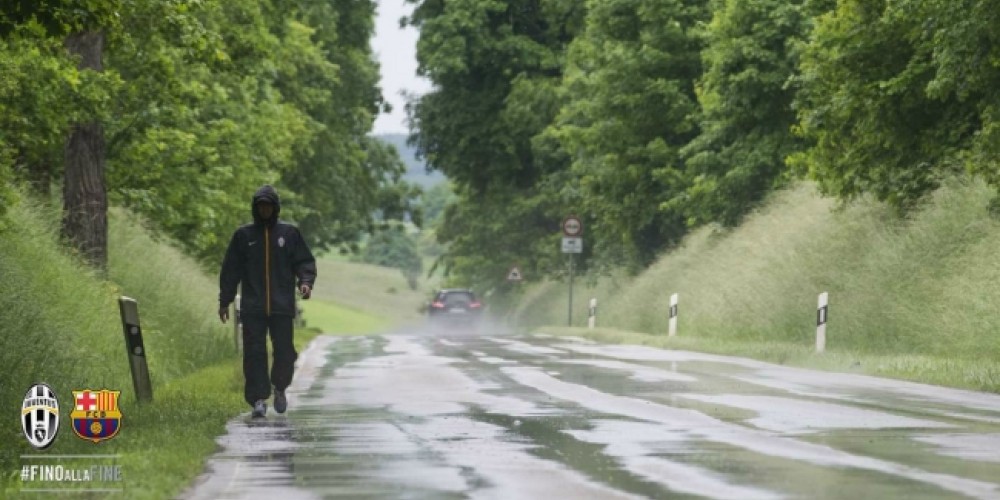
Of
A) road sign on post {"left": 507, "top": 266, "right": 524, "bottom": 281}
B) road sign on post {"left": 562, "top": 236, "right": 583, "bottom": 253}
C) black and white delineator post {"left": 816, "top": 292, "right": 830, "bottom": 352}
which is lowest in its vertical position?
black and white delineator post {"left": 816, "top": 292, "right": 830, "bottom": 352}

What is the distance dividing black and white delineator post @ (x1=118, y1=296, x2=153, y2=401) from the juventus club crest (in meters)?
4.66

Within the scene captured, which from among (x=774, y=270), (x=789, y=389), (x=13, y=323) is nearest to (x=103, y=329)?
(x=13, y=323)

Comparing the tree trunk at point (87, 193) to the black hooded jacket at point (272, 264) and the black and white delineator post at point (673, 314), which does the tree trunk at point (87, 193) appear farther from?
the black and white delineator post at point (673, 314)

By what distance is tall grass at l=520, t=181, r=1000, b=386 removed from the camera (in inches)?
1093

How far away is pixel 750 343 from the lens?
34219mm

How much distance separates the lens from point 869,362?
26.0 m

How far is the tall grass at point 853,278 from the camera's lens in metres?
27.8

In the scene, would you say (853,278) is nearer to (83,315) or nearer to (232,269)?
(83,315)

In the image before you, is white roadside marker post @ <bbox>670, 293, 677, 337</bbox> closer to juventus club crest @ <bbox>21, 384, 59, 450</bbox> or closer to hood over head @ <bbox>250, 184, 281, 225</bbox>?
hood over head @ <bbox>250, 184, 281, 225</bbox>

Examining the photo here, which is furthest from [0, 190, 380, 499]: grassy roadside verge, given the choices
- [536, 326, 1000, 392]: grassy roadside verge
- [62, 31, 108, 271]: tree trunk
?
[536, 326, 1000, 392]: grassy roadside verge

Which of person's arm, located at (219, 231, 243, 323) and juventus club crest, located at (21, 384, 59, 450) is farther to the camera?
person's arm, located at (219, 231, 243, 323)

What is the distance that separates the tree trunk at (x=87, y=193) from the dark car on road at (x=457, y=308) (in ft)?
143

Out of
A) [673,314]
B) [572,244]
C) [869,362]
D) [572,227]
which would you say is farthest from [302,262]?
[572,227]

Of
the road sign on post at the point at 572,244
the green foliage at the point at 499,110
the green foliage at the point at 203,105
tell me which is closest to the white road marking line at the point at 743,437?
the green foliage at the point at 203,105
